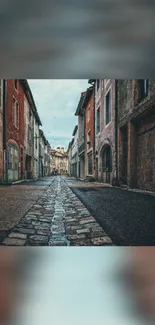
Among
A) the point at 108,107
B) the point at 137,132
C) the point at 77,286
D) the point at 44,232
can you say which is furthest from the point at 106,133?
the point at 77,286

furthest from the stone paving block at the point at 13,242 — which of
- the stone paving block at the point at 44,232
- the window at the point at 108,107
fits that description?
the window at the point at 108,107

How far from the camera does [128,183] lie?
14.2ft

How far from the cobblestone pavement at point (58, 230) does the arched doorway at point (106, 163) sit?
405 cm

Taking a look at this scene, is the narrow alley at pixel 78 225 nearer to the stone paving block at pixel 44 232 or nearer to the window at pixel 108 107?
the stone paving block at pixel 44 232

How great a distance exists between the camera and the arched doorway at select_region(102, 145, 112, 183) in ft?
20.4

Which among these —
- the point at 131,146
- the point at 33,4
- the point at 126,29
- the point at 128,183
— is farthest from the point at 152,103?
the point at 33,4

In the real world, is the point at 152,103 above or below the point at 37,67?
above

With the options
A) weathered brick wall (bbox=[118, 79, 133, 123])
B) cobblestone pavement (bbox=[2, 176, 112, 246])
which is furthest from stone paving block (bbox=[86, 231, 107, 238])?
weathered brick wall (bbox=[118, 79, 133, 123])

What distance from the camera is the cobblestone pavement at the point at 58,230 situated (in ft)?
5.26

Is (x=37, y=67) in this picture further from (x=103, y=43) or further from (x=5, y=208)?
(x=5, y=208)

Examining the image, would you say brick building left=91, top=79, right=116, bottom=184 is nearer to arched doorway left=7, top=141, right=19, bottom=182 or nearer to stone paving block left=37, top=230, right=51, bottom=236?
arched doorway left=7, top=141, right=19, bottom=182

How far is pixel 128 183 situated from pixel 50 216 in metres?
2.58

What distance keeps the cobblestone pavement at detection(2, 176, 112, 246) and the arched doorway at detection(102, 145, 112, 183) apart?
405cm

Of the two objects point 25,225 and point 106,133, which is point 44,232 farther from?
point 106,133
